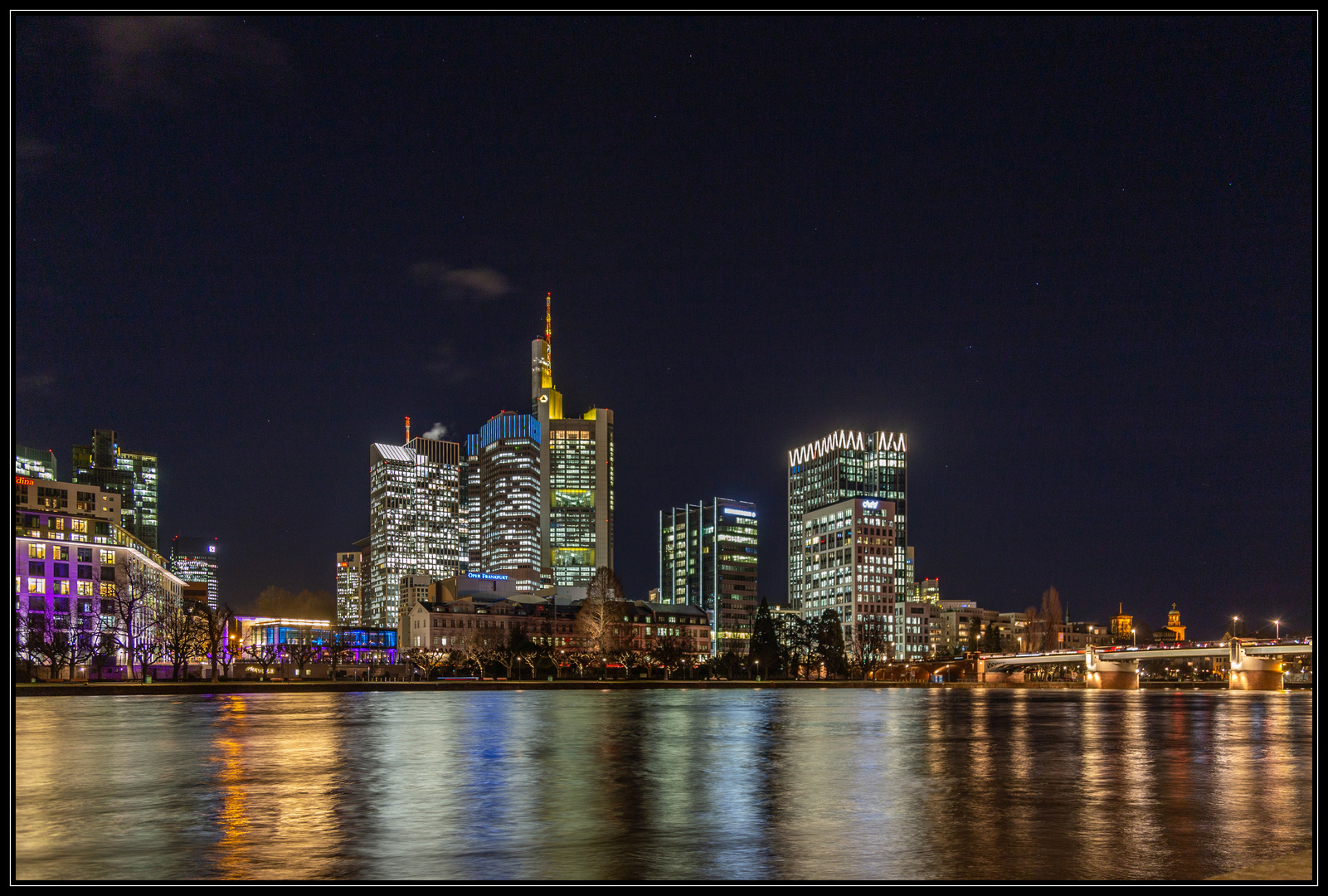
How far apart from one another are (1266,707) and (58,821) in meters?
106

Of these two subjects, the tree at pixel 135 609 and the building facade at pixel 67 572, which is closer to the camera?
the building facade at pixel 67 572

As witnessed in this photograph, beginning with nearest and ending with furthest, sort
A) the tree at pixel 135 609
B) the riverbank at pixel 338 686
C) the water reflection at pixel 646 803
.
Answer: the water reflection at pixel 646 803, the riverbank at pixel 338 686, the tree at pixel 135 609

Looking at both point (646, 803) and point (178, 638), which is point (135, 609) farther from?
point (646, 803)

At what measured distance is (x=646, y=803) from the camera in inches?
967

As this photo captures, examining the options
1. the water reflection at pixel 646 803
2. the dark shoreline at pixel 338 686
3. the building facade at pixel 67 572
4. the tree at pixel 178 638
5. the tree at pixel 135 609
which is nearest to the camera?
the water reflection at pixel 646 803

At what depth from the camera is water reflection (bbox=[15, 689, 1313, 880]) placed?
685 inches

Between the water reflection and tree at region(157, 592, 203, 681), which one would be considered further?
tree at region(157, 592, 203, 681)

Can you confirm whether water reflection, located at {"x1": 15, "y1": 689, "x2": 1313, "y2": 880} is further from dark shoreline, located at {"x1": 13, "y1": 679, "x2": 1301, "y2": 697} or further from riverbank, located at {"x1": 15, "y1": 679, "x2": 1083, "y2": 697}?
riverbank, located at {"x1": 15, "y1": 679, "x2": 1083, "y2": 697}

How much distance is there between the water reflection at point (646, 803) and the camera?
17.4 meters

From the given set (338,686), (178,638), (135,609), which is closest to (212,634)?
(178,638)

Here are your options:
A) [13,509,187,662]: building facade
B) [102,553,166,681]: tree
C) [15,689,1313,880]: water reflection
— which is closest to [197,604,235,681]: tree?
[102,553,166,681]: tree

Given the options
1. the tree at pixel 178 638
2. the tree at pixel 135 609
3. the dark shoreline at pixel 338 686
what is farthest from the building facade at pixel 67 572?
Answer: the dark shoreline at pixel 338 686

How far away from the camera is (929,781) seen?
2916 centimetres

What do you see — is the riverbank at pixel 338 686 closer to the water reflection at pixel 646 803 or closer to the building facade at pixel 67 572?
the building facade at pixel 67 572
